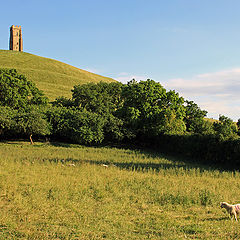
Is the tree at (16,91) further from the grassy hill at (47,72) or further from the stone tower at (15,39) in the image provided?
the stone tower at (15,39)

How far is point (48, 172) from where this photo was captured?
58.1ft

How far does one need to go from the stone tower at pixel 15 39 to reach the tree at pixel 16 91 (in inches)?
5195

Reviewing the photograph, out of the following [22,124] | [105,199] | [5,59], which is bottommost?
[105,199]

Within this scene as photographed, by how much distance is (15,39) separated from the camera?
177375mm

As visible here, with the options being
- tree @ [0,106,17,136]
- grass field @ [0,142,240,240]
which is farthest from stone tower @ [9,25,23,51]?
grass field @ [0,142,240,240]

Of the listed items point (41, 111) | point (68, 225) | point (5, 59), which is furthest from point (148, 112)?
point (5, 59)

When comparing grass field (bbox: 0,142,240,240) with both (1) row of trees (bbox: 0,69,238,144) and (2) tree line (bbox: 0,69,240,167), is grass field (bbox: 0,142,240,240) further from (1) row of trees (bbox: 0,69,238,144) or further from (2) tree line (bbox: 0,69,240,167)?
(1) row of trees (bbox: 0,69,238,144)

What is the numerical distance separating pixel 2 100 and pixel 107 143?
23.2 m

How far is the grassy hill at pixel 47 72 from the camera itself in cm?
9525

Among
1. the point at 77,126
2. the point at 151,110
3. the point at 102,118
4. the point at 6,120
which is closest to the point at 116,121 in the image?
the point at 102,118

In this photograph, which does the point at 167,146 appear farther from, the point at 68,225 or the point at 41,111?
the point at 68,225

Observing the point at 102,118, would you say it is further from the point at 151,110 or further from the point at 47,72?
the point at 47,72

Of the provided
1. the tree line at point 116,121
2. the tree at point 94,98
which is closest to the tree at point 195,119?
the tree line at point 116,121

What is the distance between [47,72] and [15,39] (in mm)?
83026
